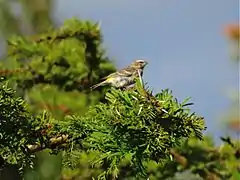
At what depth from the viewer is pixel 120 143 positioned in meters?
0.84

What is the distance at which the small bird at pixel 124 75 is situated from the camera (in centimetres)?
136

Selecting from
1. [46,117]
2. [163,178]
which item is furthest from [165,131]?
[163,178]

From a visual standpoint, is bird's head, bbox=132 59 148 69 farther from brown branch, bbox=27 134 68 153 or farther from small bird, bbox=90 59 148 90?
brown branch, bbox=27 134 68 153

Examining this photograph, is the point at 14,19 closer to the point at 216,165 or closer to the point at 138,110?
the point at 216,165

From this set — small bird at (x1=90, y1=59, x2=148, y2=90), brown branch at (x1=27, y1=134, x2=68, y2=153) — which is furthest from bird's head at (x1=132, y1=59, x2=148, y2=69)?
brown branch at (x1=27, y1=134, x2=68, y2=153)

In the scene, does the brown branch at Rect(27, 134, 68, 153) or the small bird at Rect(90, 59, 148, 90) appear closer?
the brown branch at Rect(27, 134, 68, 153)

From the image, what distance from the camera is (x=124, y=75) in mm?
1438

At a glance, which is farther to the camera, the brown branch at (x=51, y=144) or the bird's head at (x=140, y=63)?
the bird's head at (x=140, y=63)

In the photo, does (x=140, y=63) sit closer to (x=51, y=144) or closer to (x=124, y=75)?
(x=124, y=75)

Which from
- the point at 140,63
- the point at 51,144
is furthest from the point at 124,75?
the point at 51,144

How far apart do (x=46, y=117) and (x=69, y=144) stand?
66 mm

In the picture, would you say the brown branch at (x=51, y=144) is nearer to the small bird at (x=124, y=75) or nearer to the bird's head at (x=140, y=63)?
the small bird at (x=124, y=75)

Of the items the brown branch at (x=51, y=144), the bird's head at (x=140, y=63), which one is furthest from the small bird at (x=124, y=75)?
the brown branch at (x=51, y=144)

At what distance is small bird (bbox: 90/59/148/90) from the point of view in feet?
4.48
